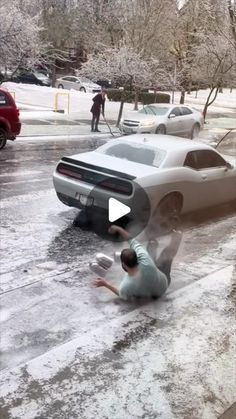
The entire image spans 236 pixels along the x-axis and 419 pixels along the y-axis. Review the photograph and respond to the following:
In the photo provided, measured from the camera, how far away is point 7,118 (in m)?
14.9

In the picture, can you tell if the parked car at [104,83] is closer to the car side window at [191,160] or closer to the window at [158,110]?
the window at [158,110]

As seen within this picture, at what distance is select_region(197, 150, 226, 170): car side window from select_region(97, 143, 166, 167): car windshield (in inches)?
36.1

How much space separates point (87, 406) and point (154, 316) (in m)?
1.69

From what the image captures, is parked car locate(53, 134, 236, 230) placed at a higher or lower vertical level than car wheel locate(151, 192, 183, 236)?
higher

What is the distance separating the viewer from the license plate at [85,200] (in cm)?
754

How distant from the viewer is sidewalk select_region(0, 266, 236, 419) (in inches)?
145

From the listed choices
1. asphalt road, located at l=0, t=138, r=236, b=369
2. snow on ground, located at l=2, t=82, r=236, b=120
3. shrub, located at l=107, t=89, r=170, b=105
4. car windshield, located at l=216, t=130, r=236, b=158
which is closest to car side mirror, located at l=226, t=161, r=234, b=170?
asphalt road, located at l=0, t=138, r=236, b=369

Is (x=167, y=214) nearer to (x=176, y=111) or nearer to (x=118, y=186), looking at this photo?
(x=118, y=186)

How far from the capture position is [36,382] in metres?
3.94

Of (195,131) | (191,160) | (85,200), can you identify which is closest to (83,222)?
(85,200)

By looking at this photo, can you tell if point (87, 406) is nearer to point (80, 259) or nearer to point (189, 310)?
point (189, 310)

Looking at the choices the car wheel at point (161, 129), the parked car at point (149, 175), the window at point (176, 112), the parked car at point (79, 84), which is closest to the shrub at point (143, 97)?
the parked car at point (79, 84)

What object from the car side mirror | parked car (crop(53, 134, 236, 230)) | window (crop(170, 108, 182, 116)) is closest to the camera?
parked car (crop(53, 134, 236, 230))

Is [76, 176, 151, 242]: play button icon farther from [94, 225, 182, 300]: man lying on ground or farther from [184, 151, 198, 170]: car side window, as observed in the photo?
[184, 151, 198, 170]: car side window
